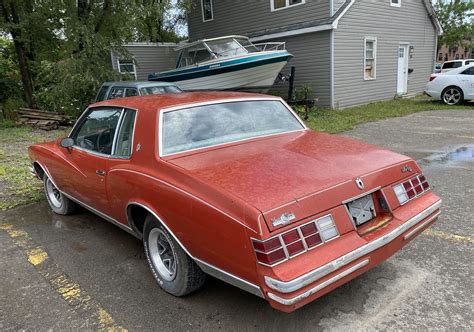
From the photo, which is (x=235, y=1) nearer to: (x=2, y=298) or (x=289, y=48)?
(x=289, y=48)

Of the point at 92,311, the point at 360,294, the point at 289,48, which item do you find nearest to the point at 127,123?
the point at 92,311

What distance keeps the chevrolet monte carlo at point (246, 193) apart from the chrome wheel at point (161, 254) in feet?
0.04

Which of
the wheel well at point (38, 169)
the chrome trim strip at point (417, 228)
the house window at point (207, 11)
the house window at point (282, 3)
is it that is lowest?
the chrome trim strip at point (417, 228)

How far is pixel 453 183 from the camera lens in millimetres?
5387

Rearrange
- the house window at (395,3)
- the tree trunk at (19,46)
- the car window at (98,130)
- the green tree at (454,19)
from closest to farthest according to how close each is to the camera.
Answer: the car window at (98,130)
the tree trunk at (19,46)
the house window at (395,3)
the green tree at (454,19)

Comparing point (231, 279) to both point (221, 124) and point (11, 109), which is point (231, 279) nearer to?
point (221, 124)

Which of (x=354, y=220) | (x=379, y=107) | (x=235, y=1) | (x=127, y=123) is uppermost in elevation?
(x=235, y=1)

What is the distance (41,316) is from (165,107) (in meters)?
1.90

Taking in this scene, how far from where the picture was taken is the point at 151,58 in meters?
18.9

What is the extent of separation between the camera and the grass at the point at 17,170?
5533 millimetres

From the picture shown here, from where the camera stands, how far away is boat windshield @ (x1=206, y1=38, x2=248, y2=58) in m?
13.1

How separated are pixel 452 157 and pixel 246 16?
11955 millimetres

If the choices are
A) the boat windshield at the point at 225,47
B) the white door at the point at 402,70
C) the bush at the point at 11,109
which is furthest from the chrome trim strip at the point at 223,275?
the white door at the point at 402,70

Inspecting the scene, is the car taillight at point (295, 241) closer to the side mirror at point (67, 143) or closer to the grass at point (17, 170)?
the side mirror at point (67, 143)
